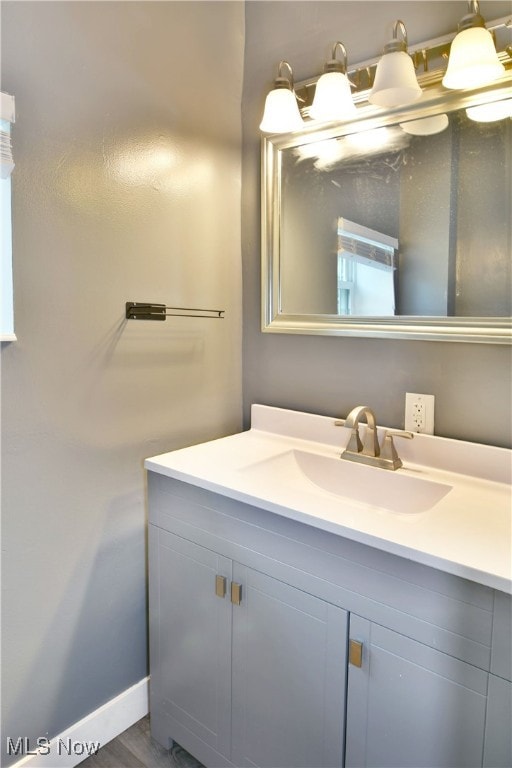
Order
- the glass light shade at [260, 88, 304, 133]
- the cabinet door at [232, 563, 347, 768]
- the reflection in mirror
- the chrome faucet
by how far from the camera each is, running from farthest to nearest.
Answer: the glass light shade at [260, 88, 304, 133] < the chrome faucet < the reflection in mirror < the cabinet door at [232, 563, 347, 768]

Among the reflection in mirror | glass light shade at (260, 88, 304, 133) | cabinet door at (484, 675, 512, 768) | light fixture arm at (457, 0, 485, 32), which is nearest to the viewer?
cabinet door at (484, 675, 512, 768)

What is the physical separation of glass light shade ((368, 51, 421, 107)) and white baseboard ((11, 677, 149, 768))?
1867mm

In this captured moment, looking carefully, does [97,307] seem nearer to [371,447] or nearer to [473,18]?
[371,447]

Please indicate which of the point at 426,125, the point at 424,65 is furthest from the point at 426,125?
the point at 424,65

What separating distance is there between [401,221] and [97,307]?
0.89 metres

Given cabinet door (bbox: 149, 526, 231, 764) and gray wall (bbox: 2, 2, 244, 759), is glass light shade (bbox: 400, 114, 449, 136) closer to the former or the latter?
gray wall (bbox: 2, 2, 244, 759)

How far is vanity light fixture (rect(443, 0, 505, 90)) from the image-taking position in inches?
45.3

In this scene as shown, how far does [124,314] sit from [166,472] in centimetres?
47

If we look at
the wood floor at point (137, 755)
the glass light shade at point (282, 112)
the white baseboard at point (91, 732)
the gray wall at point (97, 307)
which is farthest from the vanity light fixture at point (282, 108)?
the wood floor at point (137, 755)

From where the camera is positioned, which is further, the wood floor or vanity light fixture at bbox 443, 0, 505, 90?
the wood floor

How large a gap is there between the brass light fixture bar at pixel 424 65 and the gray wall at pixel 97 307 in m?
0.31

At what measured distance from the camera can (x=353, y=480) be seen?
1416mm

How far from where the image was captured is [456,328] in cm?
131

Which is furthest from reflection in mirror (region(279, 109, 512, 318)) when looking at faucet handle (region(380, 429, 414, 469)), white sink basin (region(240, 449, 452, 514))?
white sink basin (region(240, 449, 452, 514))
